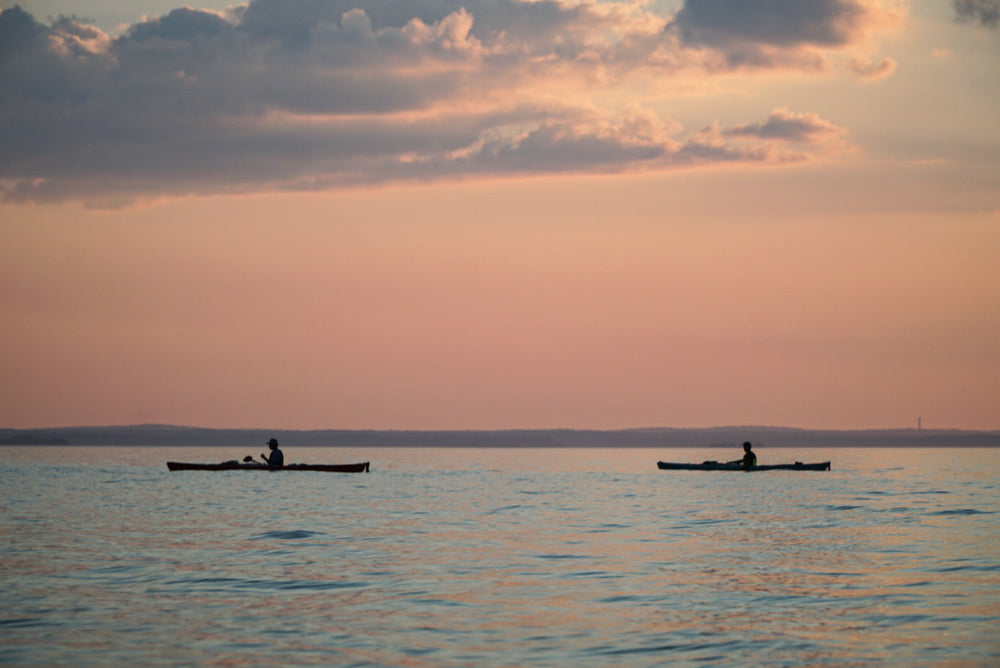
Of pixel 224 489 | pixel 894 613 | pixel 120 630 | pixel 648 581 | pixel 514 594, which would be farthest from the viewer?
pixel 224 489

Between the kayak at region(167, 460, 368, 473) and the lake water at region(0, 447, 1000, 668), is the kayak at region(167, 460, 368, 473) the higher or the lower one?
the higher one

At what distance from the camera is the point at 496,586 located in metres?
22.5

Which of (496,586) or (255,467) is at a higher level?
(255,467)

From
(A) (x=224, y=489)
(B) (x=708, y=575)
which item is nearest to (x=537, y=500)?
(A) (x=224, y=489)

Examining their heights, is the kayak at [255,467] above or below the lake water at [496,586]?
above

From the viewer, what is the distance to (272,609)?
65.0ft

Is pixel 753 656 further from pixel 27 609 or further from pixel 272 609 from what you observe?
pixel 27 609

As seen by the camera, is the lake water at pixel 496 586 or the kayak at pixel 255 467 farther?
the kayak at pixel 255 467

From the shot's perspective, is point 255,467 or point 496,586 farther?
point 255,467

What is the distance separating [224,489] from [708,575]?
134ft

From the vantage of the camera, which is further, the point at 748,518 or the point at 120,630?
the point at 748,518

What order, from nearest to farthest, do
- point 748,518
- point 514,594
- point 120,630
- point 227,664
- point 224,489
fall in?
point 227,664
point 120,630
point 514,594
point 748,518
point 224,489

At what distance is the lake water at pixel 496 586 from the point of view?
1638 centimetres

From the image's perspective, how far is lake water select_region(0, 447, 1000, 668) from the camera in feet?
53.7
